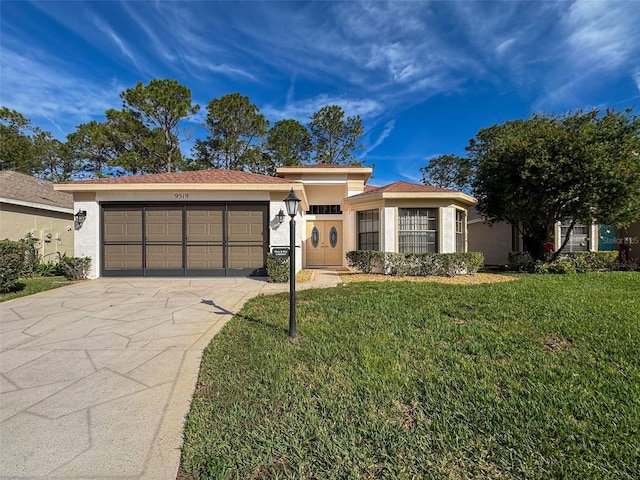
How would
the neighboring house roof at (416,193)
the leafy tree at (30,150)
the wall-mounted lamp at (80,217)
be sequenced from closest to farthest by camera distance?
1. the wall-mounted lamp at (80,217)
2. the neighboring house roof at (416,193)
3. the leafy tree at (30,150)

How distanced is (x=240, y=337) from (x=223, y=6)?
9.64 metres

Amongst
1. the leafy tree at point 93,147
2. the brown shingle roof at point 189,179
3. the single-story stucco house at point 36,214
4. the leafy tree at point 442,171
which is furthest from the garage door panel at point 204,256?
the leafy tree at point 442,171

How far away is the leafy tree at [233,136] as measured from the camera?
19.1m

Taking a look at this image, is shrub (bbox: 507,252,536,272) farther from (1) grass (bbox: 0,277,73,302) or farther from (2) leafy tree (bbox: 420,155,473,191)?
(2) leafy tree (bbox: 420,155,473,191)

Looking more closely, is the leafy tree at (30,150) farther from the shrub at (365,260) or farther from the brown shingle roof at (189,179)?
the shrub at (365,260)

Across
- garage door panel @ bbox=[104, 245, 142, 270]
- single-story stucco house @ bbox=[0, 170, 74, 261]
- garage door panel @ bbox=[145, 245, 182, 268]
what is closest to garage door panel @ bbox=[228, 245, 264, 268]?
garage door panel @ bbox=[145, 245, 182, 268]

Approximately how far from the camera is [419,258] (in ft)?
30.5

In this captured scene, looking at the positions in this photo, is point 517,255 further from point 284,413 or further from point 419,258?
point 284,413

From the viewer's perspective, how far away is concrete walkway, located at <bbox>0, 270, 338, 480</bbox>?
1854 millimetres

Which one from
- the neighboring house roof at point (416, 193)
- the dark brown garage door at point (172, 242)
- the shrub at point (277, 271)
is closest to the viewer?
the shrub at point (277, 271)

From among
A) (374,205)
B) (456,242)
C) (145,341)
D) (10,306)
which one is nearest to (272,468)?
(145,341)

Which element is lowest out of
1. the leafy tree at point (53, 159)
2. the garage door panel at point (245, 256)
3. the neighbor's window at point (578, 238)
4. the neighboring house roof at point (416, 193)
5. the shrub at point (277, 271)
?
the shrub at point (277, 271)

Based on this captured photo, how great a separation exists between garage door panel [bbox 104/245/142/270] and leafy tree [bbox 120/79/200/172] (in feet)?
39.0

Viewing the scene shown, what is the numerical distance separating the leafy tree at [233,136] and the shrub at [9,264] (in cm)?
1443
